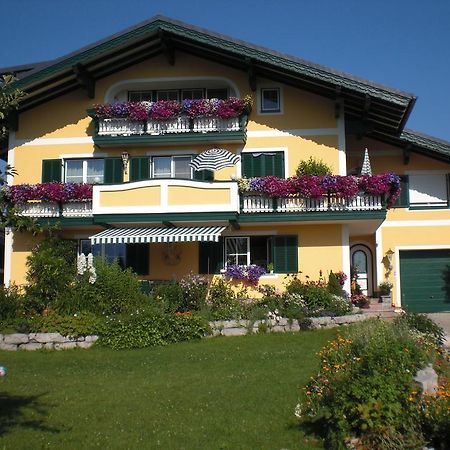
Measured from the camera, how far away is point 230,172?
2170 centimetres

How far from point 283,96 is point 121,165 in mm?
6559

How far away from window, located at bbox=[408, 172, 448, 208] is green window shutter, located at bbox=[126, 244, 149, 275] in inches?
422

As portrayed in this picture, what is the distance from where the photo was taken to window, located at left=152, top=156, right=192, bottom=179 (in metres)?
22.0

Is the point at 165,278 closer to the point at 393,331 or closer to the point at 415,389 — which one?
the point at 393,331

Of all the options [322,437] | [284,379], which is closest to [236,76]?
[284,379]

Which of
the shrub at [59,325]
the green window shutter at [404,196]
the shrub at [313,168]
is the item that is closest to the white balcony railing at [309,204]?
the shrub at [313,168]

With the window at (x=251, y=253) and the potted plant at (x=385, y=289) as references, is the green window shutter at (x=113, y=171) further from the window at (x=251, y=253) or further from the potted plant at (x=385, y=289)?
the potted plant at (x=385, y=289)

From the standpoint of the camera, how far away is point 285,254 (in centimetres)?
2086

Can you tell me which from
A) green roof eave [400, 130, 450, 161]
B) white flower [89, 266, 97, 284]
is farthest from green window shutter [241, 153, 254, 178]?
white flower [89, 266, 97, 284]

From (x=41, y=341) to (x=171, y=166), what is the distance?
8.64 meters

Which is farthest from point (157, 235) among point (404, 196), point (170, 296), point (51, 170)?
point (404, 196)

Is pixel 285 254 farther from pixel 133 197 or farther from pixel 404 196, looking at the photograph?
pixel 404 196

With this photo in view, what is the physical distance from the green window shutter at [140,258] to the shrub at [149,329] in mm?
4910

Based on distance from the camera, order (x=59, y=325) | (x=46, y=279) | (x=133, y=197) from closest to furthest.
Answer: (x=59, y=325) < (x=46, y=279) < (x=133, y=197)
